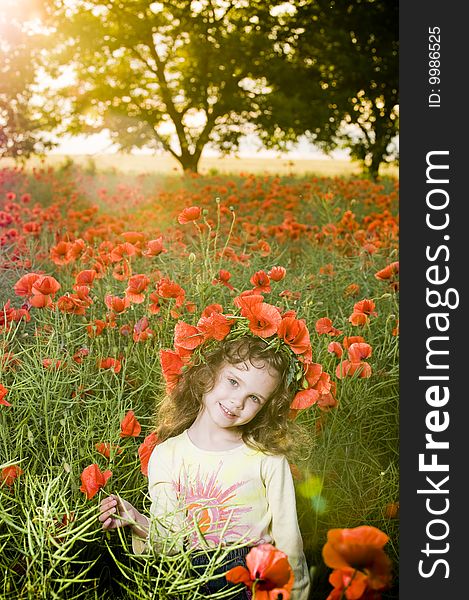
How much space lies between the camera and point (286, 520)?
1117 millimetres

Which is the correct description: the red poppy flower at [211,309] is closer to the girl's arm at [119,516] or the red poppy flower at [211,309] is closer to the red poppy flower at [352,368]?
the red poppy flower at [352,368]

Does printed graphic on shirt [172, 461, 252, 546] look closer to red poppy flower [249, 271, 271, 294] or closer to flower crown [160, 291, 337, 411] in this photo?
flower crown [160, 291, 337, 411]

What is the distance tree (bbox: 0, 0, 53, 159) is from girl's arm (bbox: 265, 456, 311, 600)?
3195 mm

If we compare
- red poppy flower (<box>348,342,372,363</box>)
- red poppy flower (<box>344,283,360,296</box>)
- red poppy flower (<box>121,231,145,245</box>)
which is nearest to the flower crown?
red poppy flower (<box>348,342,372,363</box>)

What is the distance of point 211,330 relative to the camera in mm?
1208

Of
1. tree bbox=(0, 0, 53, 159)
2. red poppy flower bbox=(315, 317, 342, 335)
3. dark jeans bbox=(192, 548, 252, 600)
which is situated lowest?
dark jeans bbox=(192, 548, 252, 600)

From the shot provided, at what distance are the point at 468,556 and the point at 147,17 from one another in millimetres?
3196

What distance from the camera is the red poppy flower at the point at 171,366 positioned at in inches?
49.7

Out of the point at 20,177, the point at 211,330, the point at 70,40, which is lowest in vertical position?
the point at 211,330

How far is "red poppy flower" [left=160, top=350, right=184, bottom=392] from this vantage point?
4.14 feet

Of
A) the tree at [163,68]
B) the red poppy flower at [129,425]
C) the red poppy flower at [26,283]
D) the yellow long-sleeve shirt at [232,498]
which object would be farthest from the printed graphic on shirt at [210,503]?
the tree at [163,68]

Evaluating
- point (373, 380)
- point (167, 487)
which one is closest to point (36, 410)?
point (167, 487)

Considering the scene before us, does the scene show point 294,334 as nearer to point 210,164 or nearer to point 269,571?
point 269,571

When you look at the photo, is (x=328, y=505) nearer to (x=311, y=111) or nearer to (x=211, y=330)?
(x=211, y=330)
